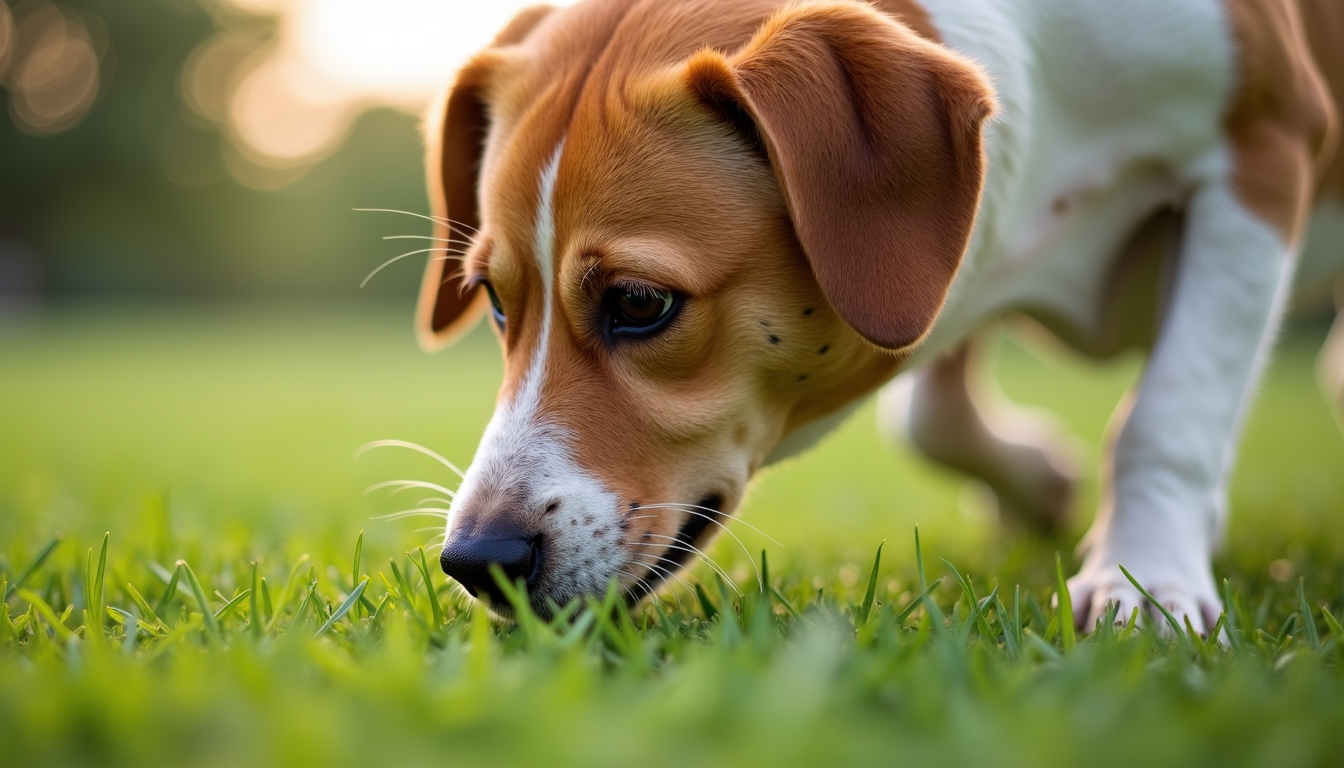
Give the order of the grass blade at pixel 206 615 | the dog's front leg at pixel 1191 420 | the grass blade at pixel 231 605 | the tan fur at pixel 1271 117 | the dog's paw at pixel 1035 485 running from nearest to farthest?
the grass blade at pixel 206 615, the grass blade at pixel 231 605, the dog's front leg at pixel 1191 420, the tan fur at pixel 1271 117, the dog's paw at pixel 1035 485

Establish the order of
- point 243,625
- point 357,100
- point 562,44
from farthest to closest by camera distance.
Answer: point 357,100
point 562,44
point 243,625

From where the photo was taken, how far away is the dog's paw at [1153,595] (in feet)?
8.05

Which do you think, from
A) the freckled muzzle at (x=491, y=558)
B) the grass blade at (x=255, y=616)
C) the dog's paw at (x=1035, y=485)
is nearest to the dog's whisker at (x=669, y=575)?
the freckled muzzle at (x=491, y=558)

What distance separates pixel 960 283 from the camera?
2980 millimetres

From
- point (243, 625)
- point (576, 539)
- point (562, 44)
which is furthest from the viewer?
point (562, 44)

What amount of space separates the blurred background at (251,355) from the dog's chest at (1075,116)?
0.99 m

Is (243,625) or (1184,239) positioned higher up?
(1184,239)

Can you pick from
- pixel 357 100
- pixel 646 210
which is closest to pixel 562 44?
pixel 646 210

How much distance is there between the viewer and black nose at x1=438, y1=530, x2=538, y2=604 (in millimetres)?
2152

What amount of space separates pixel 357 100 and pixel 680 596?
54.0 m

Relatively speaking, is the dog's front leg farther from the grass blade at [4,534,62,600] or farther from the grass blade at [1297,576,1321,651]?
the grass blade at [4,534,62,600]

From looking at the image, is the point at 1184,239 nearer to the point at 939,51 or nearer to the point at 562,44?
the point at 939,51

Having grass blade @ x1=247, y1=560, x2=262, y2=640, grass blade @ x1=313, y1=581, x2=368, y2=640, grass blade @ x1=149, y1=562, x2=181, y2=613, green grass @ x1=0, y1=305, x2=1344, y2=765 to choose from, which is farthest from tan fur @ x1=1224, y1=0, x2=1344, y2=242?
grass blade @ x1=149, y1=562, x2=181, y2=613

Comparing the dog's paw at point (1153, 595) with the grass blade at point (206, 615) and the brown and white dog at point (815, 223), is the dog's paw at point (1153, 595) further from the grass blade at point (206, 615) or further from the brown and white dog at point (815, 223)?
the grass blade at point (206, 615)
